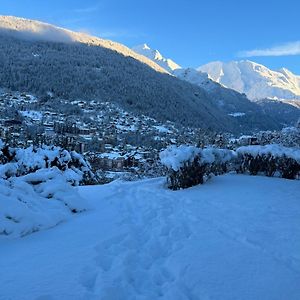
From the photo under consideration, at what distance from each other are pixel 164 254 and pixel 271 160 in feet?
24.1

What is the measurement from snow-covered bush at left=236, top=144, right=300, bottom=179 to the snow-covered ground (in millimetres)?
3150

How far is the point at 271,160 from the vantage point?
11125 mm

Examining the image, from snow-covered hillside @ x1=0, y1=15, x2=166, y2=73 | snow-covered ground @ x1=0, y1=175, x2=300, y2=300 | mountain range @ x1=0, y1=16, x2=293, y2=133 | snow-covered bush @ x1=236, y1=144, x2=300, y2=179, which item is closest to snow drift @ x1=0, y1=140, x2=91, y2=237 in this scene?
snow-covered ground @ x1=0, y1=175, x2=300, y2=300

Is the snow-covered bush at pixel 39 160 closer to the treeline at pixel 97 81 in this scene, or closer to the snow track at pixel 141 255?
the snow track at pixel 141 255

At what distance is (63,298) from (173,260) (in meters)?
1.43

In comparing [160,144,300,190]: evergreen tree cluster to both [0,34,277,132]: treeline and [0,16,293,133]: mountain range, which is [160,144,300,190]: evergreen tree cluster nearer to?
[0,34,277,132]: treeline

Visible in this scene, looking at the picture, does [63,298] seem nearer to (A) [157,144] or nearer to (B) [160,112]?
(A) [157,144]

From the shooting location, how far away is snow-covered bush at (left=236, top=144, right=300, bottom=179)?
10.7m

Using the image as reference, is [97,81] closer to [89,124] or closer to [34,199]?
[89,124]

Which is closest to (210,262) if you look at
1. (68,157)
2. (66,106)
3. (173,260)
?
(173,260)

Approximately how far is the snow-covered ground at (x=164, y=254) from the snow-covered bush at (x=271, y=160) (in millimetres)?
3150

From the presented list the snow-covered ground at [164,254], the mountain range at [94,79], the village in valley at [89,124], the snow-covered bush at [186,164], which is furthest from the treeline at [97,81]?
the snow-covered ground at [164,254]

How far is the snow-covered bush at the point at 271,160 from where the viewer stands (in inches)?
420

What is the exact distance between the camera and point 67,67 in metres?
136
